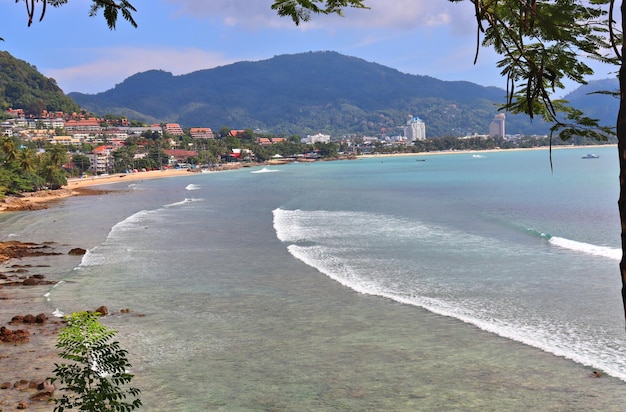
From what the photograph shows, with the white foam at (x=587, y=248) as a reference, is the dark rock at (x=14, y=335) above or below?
above

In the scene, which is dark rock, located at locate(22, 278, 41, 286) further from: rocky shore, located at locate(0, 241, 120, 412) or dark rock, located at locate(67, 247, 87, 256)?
dark rock, located at locate(67, 247, 87, 256)

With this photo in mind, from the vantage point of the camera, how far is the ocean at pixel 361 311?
970 centimetres

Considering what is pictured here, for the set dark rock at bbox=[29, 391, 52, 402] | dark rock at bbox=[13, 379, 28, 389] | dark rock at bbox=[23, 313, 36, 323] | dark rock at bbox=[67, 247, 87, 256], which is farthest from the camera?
dark rock at bbox=[67, 247, 87, 256]

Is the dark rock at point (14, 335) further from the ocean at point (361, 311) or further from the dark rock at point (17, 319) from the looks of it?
the ocean at point (361, 311)

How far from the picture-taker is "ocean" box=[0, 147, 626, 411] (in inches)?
382

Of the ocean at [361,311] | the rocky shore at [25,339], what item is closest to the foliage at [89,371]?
the rocky shore at [25,339]

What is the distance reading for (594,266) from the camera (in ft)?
61.4

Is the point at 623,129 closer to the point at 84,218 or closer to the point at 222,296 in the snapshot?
the point at 222,296

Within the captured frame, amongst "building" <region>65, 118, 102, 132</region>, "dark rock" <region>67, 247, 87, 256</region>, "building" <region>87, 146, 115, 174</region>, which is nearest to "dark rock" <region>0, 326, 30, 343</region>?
"dark rock" <region>67, 247, 87, 256</region>

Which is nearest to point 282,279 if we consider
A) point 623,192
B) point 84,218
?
point 623,192

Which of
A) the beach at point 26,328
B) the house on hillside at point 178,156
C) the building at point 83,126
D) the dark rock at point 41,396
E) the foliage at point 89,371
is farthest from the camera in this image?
the building at point 83,126

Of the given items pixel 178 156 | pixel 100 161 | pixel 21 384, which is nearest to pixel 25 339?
pixel 21 384

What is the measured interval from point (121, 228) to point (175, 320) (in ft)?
62.3

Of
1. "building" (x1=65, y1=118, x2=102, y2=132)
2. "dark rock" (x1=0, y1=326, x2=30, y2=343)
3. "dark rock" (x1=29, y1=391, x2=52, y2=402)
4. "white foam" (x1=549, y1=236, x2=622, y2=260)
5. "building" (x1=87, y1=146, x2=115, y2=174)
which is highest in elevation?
"building" (x1=65, y1=118, x2=102, y2=132)
